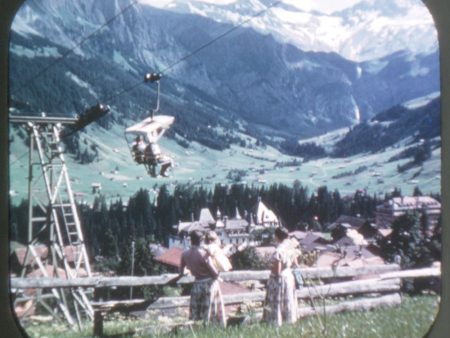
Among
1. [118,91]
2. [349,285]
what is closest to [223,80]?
[118,91]

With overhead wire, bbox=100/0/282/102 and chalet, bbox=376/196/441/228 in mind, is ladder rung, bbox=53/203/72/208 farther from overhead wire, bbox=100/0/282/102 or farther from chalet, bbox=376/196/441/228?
chalet, bbox=376/196/441/228

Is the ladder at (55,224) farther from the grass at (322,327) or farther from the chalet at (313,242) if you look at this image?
the chalet at (313,242)

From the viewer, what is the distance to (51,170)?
459 cm

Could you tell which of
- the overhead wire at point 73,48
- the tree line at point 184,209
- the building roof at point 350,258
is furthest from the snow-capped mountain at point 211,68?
the building roof at point 350,258

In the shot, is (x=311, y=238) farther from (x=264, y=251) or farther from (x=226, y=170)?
(x=226, y=170)

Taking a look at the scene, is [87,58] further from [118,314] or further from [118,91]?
[118,314]

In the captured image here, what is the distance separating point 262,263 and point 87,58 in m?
1.65

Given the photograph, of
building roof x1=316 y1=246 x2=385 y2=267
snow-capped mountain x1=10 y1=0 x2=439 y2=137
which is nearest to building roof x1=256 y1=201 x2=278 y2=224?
building roof x1=316 y1=246 x2=385 y2=267

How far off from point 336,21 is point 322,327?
6.35 feet

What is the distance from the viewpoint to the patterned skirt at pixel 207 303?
15.4 ft

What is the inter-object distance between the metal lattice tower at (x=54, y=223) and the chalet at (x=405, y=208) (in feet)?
6.10

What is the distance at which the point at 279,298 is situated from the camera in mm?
4758

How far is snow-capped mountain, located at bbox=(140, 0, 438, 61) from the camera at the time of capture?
474 centimetres

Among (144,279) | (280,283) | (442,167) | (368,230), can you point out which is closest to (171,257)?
(144,279)
